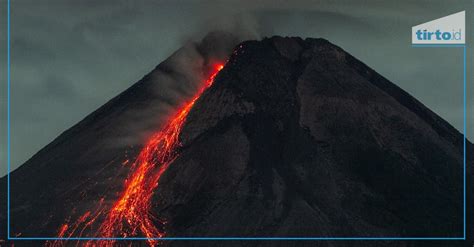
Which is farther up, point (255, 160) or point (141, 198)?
point (255, 160)

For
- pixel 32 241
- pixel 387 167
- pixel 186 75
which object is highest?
pixel 186 75

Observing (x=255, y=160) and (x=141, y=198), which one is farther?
(x=255, y=160)

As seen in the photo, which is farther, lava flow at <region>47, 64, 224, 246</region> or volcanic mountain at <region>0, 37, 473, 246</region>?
lava flow at <region>47, 64, 224, 246</region>

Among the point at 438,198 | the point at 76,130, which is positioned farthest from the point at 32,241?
the point at 438,198

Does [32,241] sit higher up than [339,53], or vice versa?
[339,53]

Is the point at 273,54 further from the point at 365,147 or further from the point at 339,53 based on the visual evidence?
the point at 365,147
